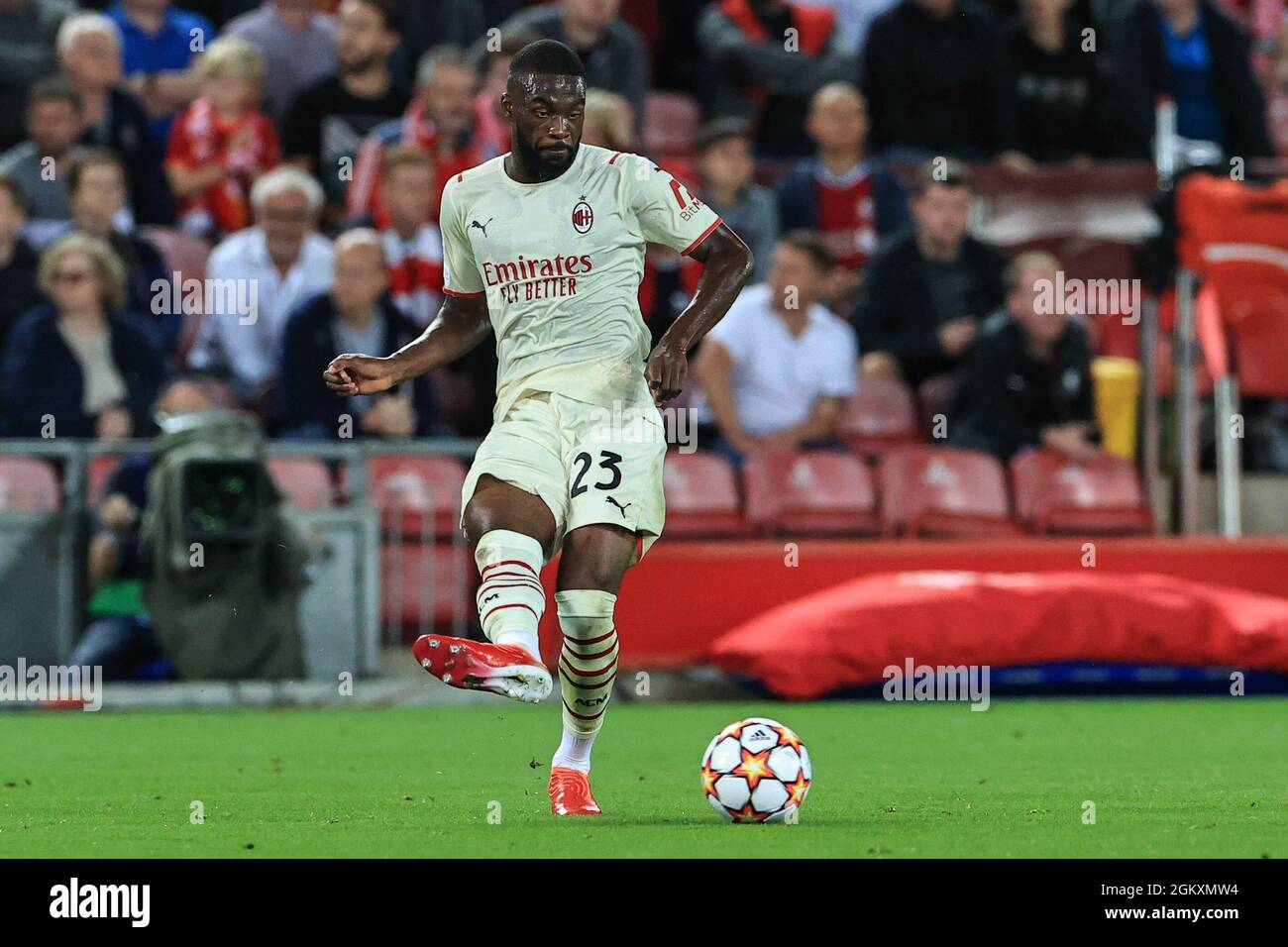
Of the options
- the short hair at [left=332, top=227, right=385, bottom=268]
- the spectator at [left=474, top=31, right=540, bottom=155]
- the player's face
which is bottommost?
the player's face

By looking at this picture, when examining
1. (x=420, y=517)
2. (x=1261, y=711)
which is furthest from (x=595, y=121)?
(x=1261, y=711)

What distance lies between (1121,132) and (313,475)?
7.31 m

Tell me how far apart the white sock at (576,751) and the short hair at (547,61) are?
228 centimetres

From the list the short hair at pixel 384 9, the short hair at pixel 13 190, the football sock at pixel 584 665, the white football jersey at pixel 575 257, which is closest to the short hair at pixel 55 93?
the short hair at pixel 13 190

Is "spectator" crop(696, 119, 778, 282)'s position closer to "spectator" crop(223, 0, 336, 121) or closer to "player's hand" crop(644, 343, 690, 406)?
"spectator" crop(223, 0, 336, 121)

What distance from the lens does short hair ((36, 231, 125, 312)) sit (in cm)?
1430

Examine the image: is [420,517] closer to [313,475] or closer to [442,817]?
[313,475]

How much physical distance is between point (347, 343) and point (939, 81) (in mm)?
5634

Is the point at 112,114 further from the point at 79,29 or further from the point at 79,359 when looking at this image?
the point at 79,359

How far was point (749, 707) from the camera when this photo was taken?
45.0 ft

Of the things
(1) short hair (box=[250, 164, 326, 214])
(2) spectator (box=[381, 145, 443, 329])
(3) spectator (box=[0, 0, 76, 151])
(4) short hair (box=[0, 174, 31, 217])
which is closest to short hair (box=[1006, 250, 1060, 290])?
(2) spectator (box=[381, 145, 443, 329])

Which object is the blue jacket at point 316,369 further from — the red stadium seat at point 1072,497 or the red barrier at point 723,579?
the red stadium seat at point 1072,497

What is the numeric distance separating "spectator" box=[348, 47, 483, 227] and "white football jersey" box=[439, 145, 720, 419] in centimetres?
739

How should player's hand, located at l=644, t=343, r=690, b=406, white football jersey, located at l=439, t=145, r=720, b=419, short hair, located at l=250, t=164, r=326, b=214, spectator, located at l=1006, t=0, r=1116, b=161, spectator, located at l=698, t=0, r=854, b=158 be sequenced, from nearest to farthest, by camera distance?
player's hand, located at l=644, t=343, r=690, b=406, white football jersey, located at l=439, t=145, r=720, b=419, short hair, located at l=250, t=164, r=326, b=214, spectator, located at l=698, t=0, r=854, b=158, spectator, located at l=1006, t=0, r=1116, b=161
